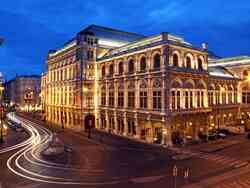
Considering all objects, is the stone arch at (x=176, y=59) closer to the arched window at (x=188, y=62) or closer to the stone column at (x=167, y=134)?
the arched window at (x=188, y=62)

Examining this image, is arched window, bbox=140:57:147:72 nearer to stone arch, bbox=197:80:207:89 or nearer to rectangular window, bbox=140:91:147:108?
rectangular window, bbox=140:91:147:108

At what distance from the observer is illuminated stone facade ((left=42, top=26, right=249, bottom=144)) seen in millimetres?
44750

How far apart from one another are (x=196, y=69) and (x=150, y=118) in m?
14.0

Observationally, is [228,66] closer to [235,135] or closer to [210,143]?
[235,135]

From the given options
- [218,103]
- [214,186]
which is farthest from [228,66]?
[214,186]

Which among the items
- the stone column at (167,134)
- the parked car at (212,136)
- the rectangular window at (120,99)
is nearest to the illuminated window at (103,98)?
the rectangular window at (120,99)

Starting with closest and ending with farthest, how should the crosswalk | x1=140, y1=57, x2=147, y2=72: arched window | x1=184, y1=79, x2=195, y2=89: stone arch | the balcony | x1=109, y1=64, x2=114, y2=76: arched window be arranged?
the crosswalk < x1=184, y1=79, x2=195, y2=89: stone arch < x1=140, y1=57, x2=147, y2=72: arched window < the balcony < x1=109, y1=64, x2=114, y2=76: arched window

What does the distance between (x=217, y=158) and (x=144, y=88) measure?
787 inches

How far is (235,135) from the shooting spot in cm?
5362

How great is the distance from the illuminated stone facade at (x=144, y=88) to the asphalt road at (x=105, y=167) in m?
8.24

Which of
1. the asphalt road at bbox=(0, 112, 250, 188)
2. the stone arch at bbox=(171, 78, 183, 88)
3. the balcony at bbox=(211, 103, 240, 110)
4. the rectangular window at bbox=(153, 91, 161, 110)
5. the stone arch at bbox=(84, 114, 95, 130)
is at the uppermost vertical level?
the stone arch at bbox=(171, 78, 183, 88)

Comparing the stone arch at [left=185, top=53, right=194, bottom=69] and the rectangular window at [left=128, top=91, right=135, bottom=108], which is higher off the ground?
the stone arch at [left=185, top=53, right=194, bottom=69]

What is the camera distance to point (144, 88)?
159 ft

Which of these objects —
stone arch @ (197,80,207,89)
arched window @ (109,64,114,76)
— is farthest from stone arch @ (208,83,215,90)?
arched window @ (109,64,114,76)
